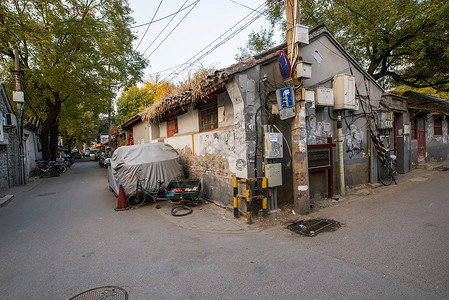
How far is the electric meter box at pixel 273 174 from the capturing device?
18.7ft

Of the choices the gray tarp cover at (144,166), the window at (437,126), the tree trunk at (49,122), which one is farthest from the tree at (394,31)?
the tree trunk at (49,122)

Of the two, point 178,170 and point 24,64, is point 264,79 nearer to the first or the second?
point 178,170

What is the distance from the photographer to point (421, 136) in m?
12.6

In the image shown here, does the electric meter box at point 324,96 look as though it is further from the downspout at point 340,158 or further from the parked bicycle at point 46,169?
the parked bicycle at point 46,169

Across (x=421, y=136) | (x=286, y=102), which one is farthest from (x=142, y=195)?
(x=421, y=136)

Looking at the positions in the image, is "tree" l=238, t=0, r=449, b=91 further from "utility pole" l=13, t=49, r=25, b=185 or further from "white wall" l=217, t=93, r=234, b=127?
"utility pole" l=13, t=49, r=25, b=185

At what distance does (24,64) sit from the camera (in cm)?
1490

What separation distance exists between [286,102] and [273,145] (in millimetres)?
1151

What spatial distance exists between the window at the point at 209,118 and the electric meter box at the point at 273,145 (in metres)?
2.41

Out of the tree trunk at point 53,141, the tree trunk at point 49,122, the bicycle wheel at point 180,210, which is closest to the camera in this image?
the bicycle wheel at point 180,210

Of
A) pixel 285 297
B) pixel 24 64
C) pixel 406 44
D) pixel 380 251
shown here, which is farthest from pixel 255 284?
pixel 24 64

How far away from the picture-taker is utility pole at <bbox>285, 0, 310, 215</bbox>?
5832 mm

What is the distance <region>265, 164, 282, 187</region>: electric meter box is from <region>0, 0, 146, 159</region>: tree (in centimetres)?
1102

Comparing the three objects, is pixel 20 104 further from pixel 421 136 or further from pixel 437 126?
pixel 437 126
